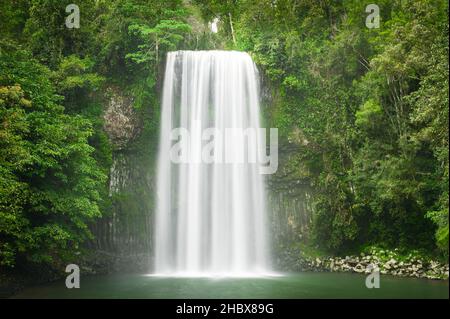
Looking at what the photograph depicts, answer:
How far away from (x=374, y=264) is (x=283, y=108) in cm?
817

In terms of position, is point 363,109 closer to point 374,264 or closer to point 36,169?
point 374,264

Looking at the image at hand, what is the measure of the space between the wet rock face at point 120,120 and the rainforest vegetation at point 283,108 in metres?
0.33

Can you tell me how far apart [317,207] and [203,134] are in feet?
19.7

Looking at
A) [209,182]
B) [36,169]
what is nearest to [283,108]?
[209,182]

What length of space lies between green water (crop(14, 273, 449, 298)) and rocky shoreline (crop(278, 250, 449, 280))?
2.75ft

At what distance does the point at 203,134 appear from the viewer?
20125 mm

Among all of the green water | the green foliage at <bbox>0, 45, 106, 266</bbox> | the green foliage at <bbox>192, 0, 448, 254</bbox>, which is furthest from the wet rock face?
the green foliage at <bbox>192, 0, 448, 254</bbox>

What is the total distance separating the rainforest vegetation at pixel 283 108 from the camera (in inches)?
528

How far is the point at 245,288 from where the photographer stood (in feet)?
45.4

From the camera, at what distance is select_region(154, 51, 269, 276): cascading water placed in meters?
18.8

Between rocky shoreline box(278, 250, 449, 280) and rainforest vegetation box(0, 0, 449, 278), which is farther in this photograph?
rocky shoreline box(278, 250, 449, 280)

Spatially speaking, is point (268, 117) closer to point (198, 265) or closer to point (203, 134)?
point (203, 134)

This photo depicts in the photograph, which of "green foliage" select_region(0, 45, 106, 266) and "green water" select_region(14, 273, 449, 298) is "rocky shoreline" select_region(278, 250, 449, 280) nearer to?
"green water" select_region(14, 273, 449, 298)

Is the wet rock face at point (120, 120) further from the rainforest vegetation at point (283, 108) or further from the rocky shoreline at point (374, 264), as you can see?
the rocky shoreline at point (374, 264)
